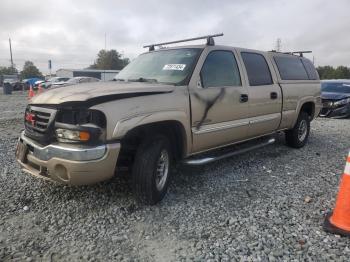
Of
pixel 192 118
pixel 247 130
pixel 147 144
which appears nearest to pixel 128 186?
pixel 147 144

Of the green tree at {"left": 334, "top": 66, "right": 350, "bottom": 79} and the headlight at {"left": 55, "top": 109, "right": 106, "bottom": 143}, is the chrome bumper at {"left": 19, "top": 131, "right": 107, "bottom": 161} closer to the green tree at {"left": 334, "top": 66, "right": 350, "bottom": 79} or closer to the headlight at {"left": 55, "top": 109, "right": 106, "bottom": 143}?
the headlight at {"left": 55, "top": 109, "right": 106, "bottom": 143}

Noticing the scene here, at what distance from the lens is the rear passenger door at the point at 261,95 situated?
16.7 feet

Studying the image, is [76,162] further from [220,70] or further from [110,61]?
[110,61]

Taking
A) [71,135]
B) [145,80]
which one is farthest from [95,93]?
[145,80]

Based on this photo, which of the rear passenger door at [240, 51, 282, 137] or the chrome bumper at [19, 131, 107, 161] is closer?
the chrome bumper at [19, 131, 107, 161]

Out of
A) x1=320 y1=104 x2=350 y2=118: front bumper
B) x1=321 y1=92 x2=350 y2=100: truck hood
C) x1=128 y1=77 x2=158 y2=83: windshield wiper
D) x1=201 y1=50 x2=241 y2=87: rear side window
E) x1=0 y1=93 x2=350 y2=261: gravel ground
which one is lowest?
x1=0 y1=93 x2=350 y2=261: gravel ground

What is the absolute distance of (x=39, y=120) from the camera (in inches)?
140

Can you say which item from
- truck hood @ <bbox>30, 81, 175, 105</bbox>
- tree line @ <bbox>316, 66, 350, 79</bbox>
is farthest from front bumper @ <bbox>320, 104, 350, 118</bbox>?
tree line @ <bbox>316, 66, 350, 79</bbox>

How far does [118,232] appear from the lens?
3227 mm

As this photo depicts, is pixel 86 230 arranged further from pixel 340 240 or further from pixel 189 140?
pixel 340 240

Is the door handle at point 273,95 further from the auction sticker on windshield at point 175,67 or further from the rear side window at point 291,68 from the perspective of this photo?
the auction sticker on windshield at point 175,67

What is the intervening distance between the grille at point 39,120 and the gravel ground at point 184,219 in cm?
84

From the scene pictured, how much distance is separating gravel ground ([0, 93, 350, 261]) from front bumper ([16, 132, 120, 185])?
19.0 inches

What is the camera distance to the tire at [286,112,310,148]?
263 inches
